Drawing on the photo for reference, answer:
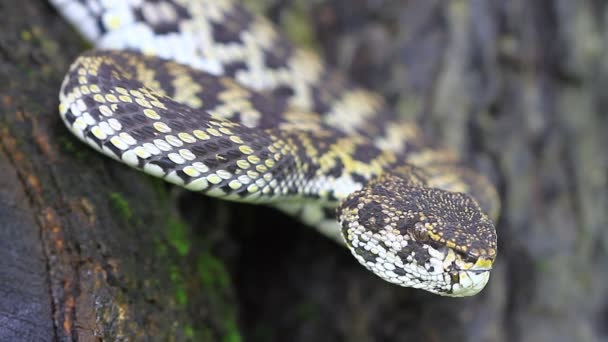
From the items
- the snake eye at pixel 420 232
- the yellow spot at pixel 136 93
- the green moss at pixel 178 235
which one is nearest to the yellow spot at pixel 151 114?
the yellow spot at pixel 136 93

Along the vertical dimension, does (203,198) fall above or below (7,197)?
below

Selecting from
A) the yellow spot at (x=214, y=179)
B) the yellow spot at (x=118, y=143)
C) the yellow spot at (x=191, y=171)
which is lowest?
the yellow spot at (x=214, y=179)

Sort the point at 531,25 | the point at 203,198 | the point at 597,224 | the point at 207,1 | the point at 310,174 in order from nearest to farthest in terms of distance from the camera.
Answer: the point at 310,174
the point at 207,1
the point at 203,198
the point at 531,25
the point at 597,224

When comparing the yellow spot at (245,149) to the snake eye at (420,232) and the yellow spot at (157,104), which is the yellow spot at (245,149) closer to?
the yellow spot at (157,104)

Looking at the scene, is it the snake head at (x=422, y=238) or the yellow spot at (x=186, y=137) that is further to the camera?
the yellow spot at (x=186, y=137)

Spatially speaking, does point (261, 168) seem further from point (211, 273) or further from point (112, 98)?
point (211, 273)

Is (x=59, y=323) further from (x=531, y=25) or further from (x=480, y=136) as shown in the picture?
(x=531, y=25)

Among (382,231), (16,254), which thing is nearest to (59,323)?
(16,254)

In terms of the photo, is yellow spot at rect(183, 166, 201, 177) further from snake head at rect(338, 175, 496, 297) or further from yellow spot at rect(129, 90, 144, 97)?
snake head at rect(338, 175, 496, 297)
